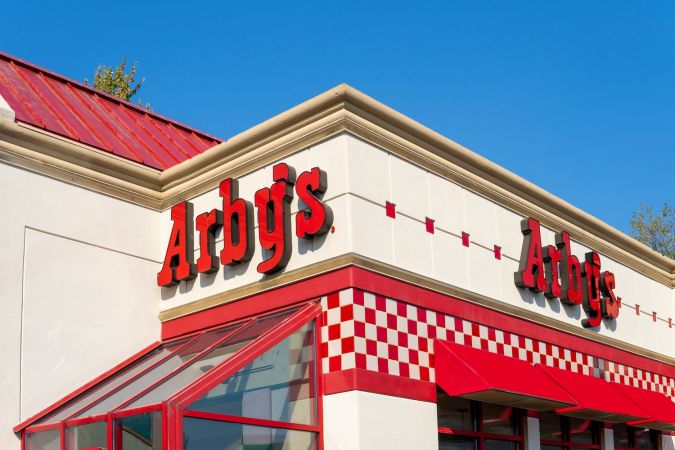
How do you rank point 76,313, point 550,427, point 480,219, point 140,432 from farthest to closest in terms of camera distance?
1. point 550,427
2. point 480,219
3. point 76,313
4. point 140,432

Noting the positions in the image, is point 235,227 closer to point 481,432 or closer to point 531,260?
point 481,432

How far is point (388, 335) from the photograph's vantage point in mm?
10984

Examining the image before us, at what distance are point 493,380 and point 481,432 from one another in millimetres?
1267

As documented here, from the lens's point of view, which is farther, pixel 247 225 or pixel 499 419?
pixel 499 419

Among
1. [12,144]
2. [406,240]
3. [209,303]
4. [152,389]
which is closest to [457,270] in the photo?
[406,240]

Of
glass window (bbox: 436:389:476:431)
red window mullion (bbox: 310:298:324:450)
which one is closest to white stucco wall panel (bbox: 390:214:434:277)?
red window mullion (bbox: 310:298:324:450)

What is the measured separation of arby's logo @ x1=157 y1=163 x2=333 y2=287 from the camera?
11234 millimetres

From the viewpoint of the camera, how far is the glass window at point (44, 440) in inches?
428

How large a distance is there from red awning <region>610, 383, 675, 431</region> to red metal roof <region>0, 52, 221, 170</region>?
7.97 m

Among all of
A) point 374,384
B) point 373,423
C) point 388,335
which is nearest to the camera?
point 373,423

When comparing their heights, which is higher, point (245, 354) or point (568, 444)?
point (245, 354)

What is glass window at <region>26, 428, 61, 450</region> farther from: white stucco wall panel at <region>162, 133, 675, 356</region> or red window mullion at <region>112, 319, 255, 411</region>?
white stucco wall panel at <region>162, 133, 675, 356</region>

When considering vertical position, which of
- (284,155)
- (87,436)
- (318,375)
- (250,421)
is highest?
(284,155)

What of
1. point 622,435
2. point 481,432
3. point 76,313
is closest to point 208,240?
point 76,313
